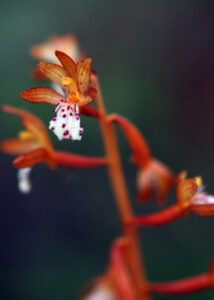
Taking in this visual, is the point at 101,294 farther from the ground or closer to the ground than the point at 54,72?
closer to the ground

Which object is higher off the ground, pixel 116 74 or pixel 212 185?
pixel 116 74

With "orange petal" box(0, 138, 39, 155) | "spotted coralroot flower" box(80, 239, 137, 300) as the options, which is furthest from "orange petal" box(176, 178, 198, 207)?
"orange petal" box(0, 138, 39, 155)

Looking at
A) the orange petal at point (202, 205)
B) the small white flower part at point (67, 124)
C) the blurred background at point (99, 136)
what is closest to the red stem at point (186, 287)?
the orange petal at point (202, 205)

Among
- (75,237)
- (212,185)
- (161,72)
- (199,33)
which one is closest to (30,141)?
(75,237)

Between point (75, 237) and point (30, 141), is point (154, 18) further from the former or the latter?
point (30, 141)

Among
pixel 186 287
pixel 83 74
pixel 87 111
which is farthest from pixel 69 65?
pixel 186 287

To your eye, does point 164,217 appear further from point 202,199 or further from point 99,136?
point 99,136

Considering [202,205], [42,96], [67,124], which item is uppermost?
[42,96]
